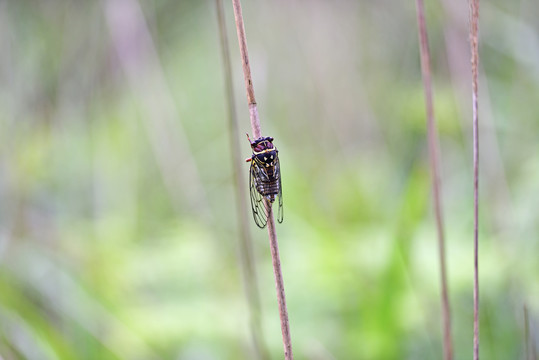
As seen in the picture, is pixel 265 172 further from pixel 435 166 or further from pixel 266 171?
pixel 435 166

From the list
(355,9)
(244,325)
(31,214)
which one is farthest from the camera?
(355,9)

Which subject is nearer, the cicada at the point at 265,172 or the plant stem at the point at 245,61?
the plant stem at the point at 245,61

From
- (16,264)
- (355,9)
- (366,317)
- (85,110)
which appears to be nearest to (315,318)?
(366,317)

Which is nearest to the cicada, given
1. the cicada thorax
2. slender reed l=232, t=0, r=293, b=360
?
the cicada thorax

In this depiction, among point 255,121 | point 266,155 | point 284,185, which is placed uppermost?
point 284,185

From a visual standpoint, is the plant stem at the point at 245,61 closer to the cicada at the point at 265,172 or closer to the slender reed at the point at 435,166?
the cicada at the point at 265,172

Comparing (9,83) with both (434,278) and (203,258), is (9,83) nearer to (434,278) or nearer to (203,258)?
(203,258)

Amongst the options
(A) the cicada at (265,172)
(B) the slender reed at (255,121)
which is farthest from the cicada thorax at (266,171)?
(B) the slender reed at (255,121)

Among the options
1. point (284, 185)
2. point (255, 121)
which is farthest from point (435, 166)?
point (284, 185)

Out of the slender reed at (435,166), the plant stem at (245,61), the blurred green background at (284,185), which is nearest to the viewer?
the plant stem at (245,61)
